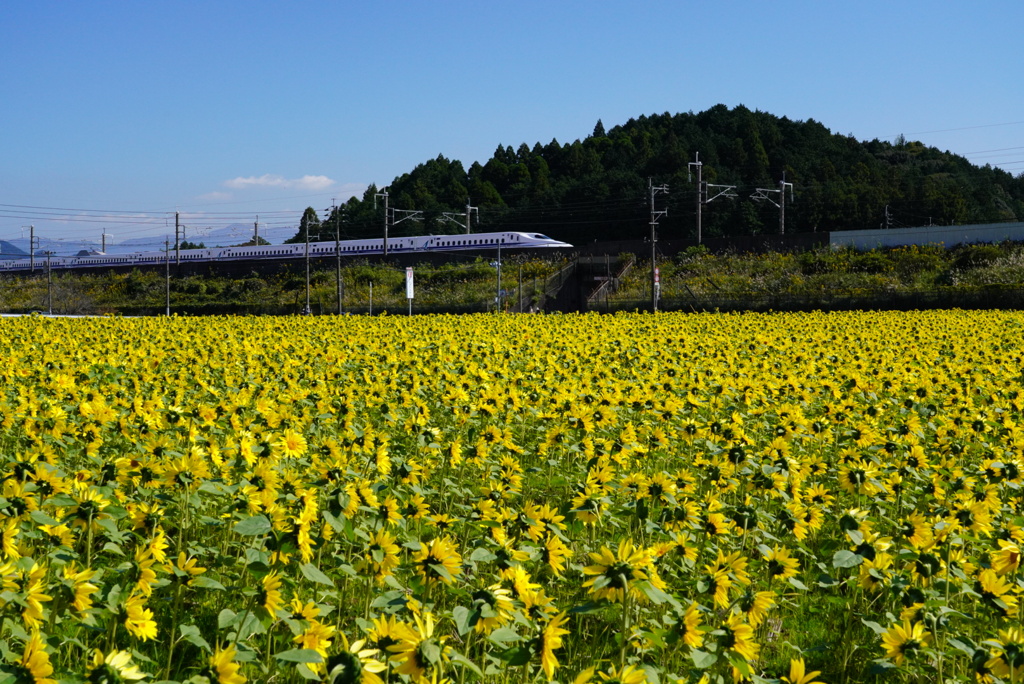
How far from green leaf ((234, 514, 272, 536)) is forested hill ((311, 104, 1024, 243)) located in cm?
7112

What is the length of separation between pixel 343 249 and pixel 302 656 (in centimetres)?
7178

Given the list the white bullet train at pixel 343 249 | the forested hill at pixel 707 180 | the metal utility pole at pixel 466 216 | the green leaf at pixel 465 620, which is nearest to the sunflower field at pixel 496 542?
the green leaf at pixel 465 620

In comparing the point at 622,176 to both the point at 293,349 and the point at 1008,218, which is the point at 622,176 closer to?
the point at 1008,218

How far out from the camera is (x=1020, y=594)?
409cm

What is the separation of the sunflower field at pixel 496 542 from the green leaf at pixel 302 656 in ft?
0.04

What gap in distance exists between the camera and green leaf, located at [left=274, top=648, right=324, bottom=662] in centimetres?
240

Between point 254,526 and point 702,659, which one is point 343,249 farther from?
point 702,659

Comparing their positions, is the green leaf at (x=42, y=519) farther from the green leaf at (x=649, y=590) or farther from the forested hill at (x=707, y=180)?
the forested hill at (x=707, y=180)

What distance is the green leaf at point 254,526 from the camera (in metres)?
3.08

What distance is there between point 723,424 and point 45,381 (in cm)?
561

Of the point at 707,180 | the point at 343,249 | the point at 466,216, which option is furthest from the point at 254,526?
the point at 707,180

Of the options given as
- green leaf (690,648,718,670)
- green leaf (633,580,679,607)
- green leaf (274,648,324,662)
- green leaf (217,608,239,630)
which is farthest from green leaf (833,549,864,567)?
green leaf (217,608,239,630)

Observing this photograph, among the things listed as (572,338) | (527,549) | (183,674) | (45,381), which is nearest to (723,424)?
(527,549)

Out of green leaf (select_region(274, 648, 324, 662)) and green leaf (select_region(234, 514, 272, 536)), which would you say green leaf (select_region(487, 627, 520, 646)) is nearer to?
green leaf (select_region(274, 648, 324, 662))
